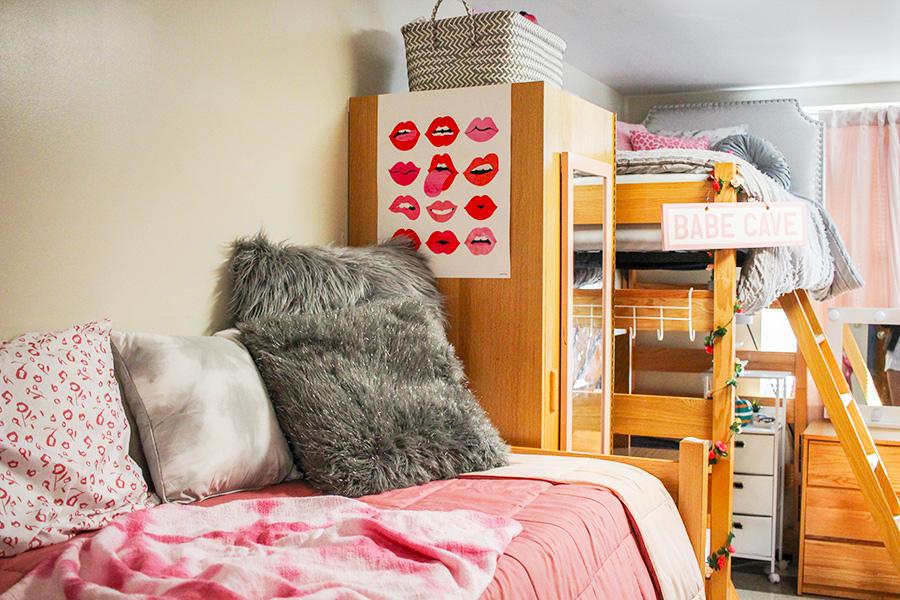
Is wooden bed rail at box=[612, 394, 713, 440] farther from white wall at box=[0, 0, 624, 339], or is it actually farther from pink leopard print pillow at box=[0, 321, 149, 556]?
Result: pink leopard print pillow at box=[0, 321, 149, 556]

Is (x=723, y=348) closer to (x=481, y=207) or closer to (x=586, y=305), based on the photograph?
(x=586, y=305)

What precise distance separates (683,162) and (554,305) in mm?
781

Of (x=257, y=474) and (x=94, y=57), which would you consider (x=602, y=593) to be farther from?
(x=94, y=57)

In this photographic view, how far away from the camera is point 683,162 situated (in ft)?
9.65

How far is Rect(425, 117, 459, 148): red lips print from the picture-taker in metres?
2.52

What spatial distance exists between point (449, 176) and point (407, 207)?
0.50ft

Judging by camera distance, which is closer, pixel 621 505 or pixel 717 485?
pixel 621 505

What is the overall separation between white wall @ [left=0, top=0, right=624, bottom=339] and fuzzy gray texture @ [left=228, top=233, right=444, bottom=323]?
0.07m

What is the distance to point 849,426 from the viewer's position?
11.9ft

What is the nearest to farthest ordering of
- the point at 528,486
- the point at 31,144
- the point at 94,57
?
the point at 31,144, the point at 94,57, the point at 528,486

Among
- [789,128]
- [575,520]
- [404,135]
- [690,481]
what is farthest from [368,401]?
[789,128]

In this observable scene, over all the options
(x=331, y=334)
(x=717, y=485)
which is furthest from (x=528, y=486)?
(x=717, y=485)

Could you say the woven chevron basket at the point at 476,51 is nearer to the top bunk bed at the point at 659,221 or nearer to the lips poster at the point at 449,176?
the lips poster at the point at 449,176

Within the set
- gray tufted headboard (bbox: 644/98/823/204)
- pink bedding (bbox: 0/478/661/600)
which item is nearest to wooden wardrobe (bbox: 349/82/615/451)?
pink bedding (bbox: 0/478/661/600)
